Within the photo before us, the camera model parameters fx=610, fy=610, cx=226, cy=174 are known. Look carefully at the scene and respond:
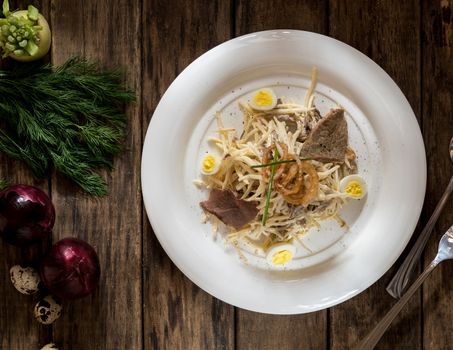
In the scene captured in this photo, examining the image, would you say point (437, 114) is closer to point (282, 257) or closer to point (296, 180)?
point (296, 180)

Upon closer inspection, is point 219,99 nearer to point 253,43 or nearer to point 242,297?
point 253,43

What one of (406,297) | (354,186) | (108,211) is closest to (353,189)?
(354,186)

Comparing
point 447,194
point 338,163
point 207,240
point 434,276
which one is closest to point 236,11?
point 338,163

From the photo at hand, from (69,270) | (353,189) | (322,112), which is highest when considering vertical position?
(322,112)

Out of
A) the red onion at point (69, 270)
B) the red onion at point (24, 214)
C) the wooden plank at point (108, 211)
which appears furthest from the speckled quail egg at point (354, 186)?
the red onion at point (24, 214)

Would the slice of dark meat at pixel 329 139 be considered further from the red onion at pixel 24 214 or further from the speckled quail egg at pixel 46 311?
the speckled quail egg at pixel 46 311

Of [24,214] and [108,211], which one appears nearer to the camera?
Result: [24,214]

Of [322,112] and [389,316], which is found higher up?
[322,112]

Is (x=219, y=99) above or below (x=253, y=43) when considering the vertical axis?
below
